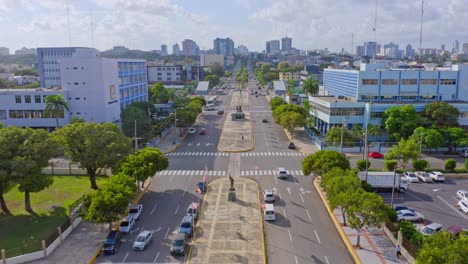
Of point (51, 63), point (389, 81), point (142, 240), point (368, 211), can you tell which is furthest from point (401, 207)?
point (51, 63)

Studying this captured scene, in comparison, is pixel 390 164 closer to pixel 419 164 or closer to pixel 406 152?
pixel 406 152

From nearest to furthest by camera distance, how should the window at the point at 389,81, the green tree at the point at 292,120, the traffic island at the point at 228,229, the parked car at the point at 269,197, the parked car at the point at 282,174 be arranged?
the traffic island at the point at 228,229, the parked car at the point at 269,197, the parked car at the point at 282,174, the green tree at the point at 292,120, the window at the point at 389,81

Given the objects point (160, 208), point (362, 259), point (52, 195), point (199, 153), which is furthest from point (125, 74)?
point (362, 259)

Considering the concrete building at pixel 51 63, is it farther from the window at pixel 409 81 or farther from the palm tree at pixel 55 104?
the window at pixel 409 81

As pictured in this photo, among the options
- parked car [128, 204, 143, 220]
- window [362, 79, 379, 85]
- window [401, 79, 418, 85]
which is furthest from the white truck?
window [401, 79, 418, 85]

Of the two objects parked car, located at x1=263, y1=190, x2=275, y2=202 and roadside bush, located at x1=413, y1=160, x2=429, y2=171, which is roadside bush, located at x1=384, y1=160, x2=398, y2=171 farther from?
parked car, located at x1=263, y1=190, x2=275, y2=202

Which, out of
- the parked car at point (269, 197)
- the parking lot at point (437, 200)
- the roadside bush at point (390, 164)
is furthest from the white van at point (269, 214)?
the roadside bush at point (390, 164)
